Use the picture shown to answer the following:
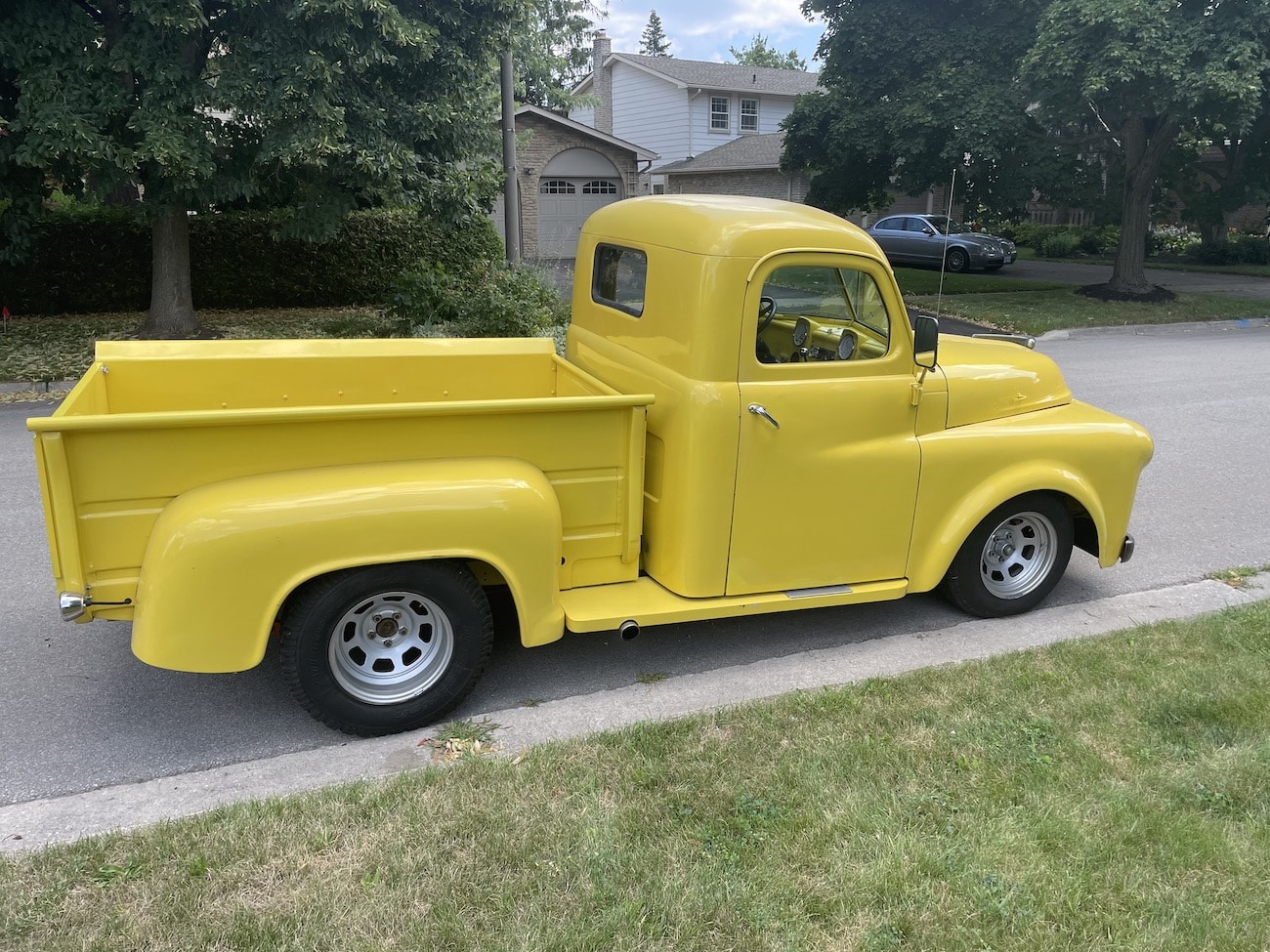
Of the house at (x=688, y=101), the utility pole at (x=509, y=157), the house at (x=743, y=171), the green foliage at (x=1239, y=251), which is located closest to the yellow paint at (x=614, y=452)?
the utility pole at (x=509, y=157)

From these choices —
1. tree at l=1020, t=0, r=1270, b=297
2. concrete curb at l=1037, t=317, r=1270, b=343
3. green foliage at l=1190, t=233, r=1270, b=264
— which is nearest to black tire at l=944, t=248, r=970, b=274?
concrete curb at l=1037, t=317, r=1270, b=343

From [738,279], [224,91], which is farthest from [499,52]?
[738,279]

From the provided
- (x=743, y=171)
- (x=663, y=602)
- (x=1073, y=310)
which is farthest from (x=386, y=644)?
(x=743, y=171)

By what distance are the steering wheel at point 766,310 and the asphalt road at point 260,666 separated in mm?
1548

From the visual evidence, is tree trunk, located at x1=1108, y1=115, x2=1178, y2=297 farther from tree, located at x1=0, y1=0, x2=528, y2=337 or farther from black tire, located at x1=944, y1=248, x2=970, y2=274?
tree, located at x1=0, y1=0, x2=528, y2=337

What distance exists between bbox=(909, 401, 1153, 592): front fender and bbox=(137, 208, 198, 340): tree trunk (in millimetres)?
11271

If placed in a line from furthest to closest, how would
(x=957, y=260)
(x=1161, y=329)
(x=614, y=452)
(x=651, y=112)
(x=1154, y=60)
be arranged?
1. (x=651, y=112)
2. (x=957, y=260)
3. (x=1161, y=329)
4. (x=1154, y=60)
5. (x=614, y=452)

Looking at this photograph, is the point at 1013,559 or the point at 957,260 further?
the point at 957,260

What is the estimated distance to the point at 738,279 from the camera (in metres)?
3.91

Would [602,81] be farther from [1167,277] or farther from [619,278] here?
[619,278]

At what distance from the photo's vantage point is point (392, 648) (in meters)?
3.72

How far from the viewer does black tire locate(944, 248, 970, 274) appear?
25156 mm

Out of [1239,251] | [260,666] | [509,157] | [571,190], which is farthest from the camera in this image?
[1239,251]

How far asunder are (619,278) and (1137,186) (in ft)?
55.2
